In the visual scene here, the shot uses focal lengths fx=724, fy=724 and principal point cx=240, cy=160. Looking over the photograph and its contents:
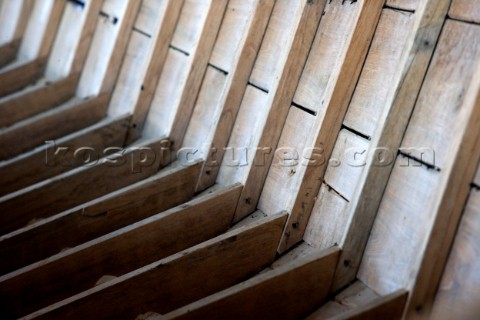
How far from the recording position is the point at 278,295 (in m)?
2.29

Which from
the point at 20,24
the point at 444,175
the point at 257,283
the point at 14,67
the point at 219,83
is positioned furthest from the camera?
the point at 20,24

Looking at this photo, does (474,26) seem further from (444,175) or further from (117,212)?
(117,212)

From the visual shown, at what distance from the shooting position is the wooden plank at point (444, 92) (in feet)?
7.13

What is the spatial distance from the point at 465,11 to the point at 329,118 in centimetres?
60

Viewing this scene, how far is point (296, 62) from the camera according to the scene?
112 inches

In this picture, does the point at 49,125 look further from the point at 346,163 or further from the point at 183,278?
the point at 346,163

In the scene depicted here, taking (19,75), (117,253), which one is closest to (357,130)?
(117,253)

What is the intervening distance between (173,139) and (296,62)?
86 centimetres

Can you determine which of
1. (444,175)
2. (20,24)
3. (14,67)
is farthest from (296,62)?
(20,24)

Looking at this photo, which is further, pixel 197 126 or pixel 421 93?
pixel 197 126

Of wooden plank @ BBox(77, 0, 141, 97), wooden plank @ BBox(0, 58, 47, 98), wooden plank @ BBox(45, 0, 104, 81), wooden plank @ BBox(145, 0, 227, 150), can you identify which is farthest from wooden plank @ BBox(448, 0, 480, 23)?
wooden plank @ BBox(0, 58, 47, 98)

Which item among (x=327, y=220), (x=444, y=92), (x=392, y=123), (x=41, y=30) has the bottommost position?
(x=327, y=220)

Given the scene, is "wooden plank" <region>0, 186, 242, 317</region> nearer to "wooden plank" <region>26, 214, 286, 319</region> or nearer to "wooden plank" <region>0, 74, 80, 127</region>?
"wooden plank" <region>26, 214, 286, 319</region>

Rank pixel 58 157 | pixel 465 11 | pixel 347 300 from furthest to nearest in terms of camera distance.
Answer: pixel 58 157, pixel 347 300, pixel 465 11
